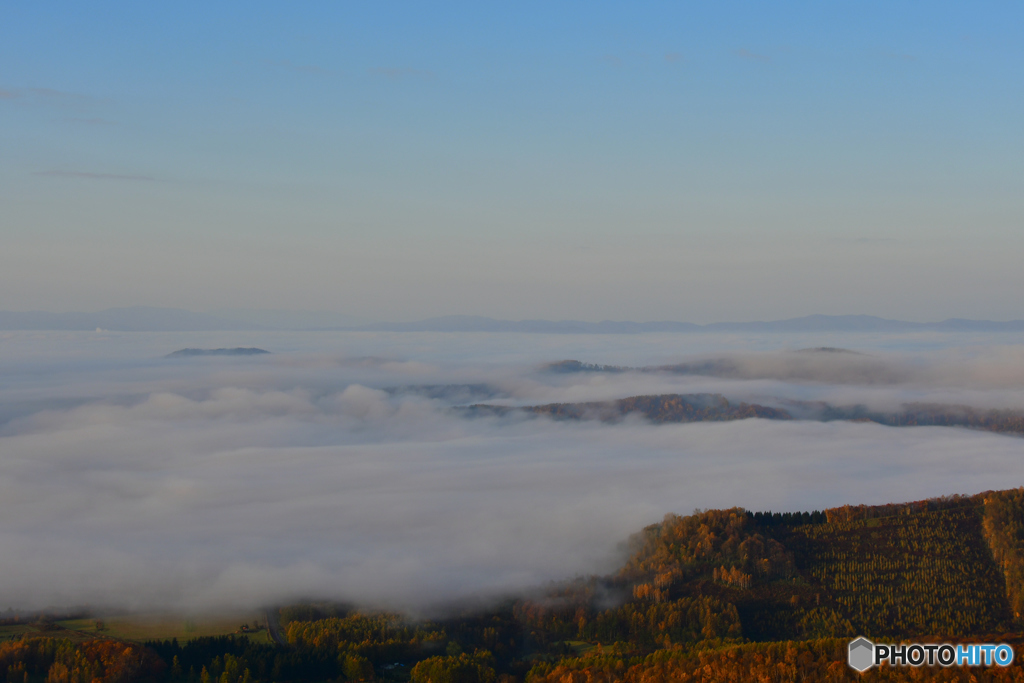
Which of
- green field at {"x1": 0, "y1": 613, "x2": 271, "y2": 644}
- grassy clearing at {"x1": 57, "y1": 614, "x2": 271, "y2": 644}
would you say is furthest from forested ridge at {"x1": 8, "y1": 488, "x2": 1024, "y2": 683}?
green field at {"x1": 0, "y1": 613, "x2": 271, "y2": 644}

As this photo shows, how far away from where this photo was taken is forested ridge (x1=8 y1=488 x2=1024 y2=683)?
97062 millimetres

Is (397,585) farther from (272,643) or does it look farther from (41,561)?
(41,561)

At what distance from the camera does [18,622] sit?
116 m

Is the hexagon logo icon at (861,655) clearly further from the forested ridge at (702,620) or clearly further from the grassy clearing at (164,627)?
the grassy clearing at (164,627)

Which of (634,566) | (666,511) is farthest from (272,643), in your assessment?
(666,511)

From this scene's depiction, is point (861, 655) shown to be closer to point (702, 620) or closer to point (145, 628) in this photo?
point (702, 620)

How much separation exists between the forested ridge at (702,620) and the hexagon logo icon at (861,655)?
2.26 metres

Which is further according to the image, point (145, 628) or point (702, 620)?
point (702, 620)

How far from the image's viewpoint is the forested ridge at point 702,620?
97.1 meters

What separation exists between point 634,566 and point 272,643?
→ 204ft

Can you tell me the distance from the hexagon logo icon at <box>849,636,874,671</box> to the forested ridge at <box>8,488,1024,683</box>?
2261mm

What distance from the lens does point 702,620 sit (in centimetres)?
12031

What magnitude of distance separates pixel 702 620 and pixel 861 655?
2845 cm

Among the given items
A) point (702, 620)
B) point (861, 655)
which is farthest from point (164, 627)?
point (861, 655)
